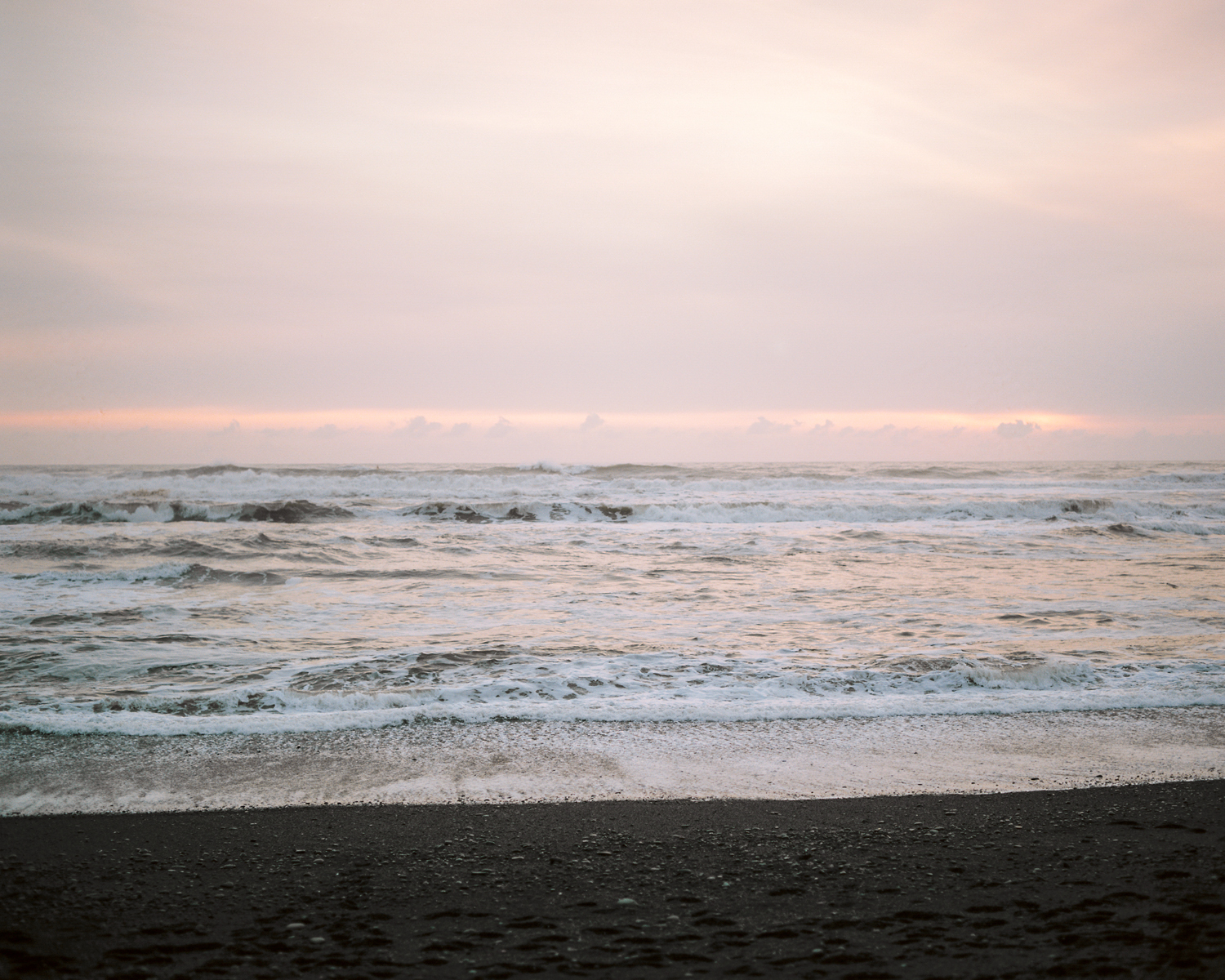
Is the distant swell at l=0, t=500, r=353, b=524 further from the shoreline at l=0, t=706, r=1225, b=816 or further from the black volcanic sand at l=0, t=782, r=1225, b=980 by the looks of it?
the black volcanic sand at l=0, t=782, r=1225, b=980

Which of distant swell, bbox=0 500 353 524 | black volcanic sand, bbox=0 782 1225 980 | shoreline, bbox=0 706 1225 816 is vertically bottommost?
shoreline, bbox=0 706 1225 816

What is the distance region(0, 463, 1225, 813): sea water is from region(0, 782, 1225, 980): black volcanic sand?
1295 millimetres

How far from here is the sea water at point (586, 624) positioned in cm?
504

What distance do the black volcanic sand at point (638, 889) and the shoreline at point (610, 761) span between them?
20 centimetres

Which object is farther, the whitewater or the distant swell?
the distant swell

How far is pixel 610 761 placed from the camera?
Answer: 4.10 meters

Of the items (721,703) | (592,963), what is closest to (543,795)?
(592,963)

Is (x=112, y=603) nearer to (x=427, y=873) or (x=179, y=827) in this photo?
(x=179, y=827)

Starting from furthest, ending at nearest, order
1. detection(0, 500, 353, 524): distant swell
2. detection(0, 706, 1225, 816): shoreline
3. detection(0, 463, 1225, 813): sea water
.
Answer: detection(0, 500, 353, 524): distant swell
detection(0, 463, 1225, 813): sea water
detection(0, 706, 1225, 816): shoreline

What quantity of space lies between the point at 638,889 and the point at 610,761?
1428mm

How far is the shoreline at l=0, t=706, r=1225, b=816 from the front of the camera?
364 cm

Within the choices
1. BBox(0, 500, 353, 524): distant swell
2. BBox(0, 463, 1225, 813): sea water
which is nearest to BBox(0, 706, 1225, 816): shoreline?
BBox(0, 463, 1225, 813): sea water

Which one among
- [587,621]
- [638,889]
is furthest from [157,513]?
[638,889]

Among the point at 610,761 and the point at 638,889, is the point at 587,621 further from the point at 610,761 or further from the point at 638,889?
the point at 638,889
